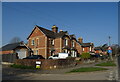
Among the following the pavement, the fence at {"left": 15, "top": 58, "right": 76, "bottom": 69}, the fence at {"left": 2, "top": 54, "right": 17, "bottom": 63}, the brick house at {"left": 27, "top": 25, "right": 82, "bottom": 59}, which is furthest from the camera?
the brick house at {"left": 27, "top": 25, "right": 82, "bottom": 59}

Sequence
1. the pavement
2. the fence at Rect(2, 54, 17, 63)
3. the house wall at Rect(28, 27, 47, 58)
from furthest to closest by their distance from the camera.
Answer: the house wall at Rect(28, 27, 47, 58) < the fence at Rect(2, 54, 17, 63) < the pavement

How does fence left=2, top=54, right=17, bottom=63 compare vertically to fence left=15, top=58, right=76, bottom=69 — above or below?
above

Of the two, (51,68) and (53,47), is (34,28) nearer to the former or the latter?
(53,47)

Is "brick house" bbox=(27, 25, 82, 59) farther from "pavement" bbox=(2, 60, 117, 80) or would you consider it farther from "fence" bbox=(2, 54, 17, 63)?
"pavement" bbox=(2, 60, 117, 80)

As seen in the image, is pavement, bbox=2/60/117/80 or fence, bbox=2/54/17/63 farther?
fence, bbox=2/54/17/63

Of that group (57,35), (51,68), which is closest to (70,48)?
(57,35)

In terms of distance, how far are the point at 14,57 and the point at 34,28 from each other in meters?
16.6

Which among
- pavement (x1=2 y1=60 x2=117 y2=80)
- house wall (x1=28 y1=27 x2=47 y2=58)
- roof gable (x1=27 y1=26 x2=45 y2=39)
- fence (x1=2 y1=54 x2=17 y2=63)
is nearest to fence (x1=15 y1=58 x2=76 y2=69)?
fence (x1=2 y1=54 x2=17 y2=63)

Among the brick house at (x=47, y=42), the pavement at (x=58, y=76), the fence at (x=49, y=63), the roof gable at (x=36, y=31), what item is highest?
the roof gable at (x=36, y=31)

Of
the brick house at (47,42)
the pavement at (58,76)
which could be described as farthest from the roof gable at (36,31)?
the pavement at (58,76)

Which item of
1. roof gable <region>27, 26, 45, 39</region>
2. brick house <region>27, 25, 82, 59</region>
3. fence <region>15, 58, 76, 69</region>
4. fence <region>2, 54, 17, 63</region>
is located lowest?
fence <region>15, 58, 76, 69</region>

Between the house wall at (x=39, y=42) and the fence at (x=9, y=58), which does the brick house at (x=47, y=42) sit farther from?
the fence at (x=9, y=58)

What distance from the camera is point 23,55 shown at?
1535 inches

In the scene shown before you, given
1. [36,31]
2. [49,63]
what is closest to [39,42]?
[36,31]
